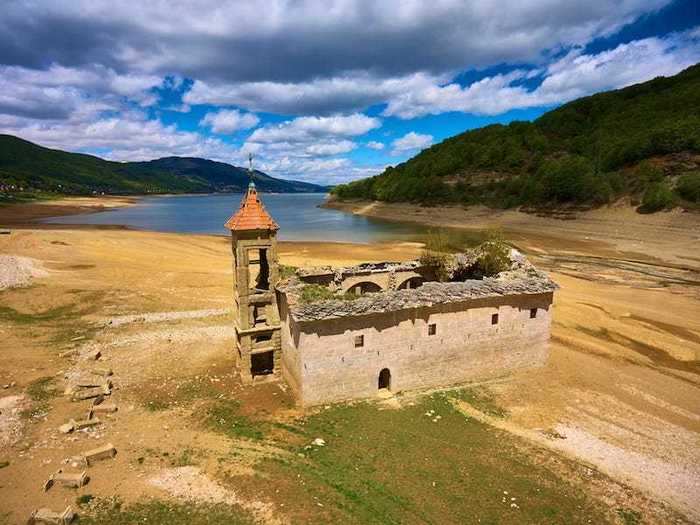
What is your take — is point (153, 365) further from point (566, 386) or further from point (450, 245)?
point (450, 245)

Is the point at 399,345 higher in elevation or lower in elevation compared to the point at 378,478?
higher

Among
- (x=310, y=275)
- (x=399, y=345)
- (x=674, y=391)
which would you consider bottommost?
(x=674, y=391)

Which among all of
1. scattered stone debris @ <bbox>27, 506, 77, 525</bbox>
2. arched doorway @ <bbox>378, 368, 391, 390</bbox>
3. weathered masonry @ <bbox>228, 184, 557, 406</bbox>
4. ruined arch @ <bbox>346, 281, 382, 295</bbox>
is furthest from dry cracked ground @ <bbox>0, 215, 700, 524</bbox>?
ruined arch @ <bbox>346, 281, 382, 295</bbox>

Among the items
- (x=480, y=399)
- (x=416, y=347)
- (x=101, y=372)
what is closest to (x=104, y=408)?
(x=101, y=372)

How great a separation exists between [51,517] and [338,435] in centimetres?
767

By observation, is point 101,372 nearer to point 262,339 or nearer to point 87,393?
point 87,393

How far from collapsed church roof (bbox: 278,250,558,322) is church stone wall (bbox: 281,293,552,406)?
40 cm

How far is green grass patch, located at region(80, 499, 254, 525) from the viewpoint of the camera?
10266mm

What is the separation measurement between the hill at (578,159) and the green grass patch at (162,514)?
6791 cm

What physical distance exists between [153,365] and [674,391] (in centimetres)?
2221

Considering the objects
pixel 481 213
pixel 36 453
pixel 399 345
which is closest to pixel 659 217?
pixel 481 213

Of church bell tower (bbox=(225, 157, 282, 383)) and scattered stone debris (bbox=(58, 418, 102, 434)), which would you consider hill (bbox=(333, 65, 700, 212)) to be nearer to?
church bell tower (bbox=(225, 157, 282, 383))

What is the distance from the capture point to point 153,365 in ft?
63.8

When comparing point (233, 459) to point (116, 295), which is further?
point (116, 295)
